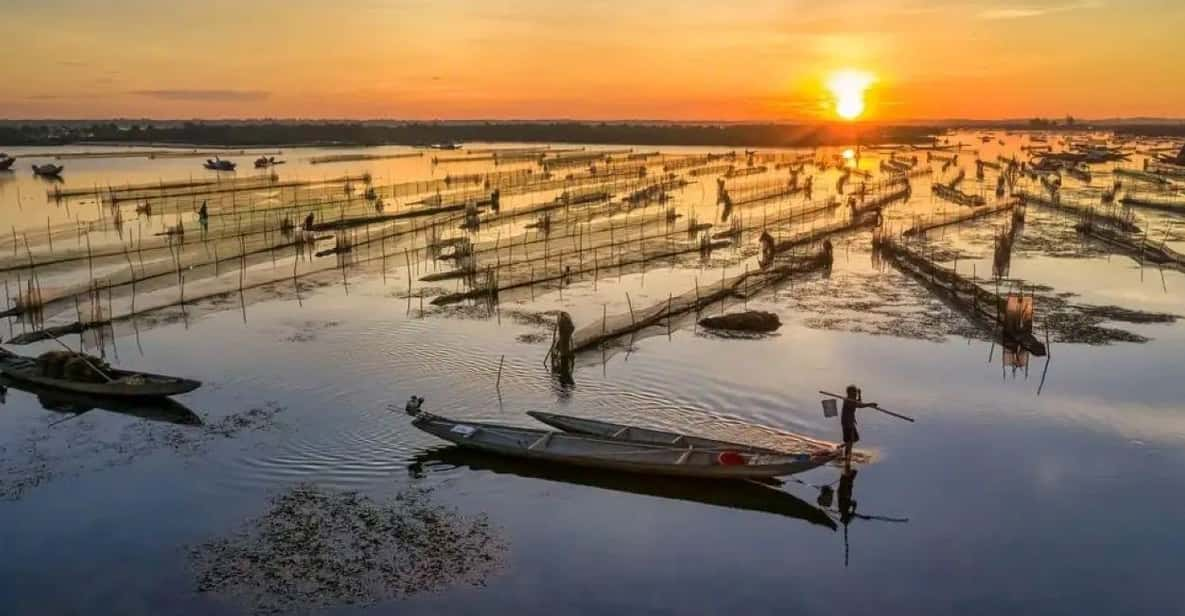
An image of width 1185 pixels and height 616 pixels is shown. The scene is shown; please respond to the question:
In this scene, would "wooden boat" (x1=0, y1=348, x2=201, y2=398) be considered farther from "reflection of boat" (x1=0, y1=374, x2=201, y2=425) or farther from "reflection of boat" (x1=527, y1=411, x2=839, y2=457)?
"reflection of boat" (x1=527, y1=411, x2=839, y2=457)

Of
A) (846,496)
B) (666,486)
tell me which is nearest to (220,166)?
(666,486)

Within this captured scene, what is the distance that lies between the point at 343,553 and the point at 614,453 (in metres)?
4.46

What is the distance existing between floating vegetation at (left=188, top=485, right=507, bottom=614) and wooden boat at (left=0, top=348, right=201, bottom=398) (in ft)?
16.0

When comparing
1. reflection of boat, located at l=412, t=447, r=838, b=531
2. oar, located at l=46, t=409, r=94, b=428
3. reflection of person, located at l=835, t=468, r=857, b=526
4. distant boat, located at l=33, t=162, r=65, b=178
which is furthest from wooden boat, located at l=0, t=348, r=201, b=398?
distant boat, located at l=33, t=162, r=65, b=178

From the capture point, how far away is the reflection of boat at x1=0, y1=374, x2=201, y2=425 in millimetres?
16578

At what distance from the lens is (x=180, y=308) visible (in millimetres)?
24797

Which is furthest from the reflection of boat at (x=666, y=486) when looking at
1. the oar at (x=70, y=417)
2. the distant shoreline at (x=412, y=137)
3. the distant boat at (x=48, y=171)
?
the distant shoreline at (x=412, y=137)

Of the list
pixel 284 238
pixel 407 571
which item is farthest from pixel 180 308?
pixel 407 571

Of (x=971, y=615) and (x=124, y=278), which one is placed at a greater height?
(x=124, y=278)

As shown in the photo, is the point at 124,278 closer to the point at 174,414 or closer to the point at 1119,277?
the point at 174,414

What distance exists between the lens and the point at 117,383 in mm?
17062

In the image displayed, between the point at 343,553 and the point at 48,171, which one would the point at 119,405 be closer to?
the point at 343,553

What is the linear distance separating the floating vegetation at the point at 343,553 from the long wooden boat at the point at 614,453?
1790 millimetres

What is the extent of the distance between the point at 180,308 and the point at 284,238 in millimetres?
12232
